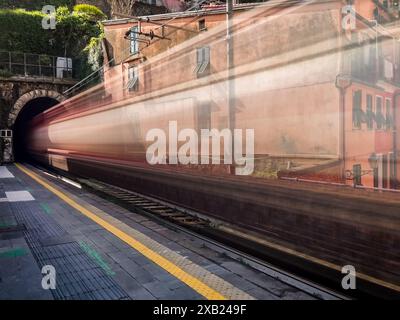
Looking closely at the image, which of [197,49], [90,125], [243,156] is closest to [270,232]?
[243,156]

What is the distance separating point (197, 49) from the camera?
64.3 feet

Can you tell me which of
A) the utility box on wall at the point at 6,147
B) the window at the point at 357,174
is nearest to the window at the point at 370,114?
the window at the point at 357,174

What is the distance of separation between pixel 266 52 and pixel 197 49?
13.6ft

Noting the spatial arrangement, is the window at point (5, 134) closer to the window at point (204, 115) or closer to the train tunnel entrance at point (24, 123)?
the train tunnel entrance at point (24, 123)

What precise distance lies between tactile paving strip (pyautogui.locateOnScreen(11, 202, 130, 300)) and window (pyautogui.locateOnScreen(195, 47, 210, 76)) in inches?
527

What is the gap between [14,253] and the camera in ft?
16.5

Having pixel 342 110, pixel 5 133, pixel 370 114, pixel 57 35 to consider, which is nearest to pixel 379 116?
pixel 370 114

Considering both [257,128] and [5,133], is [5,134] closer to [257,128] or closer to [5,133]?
[5,133]

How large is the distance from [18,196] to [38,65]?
20.1 metres

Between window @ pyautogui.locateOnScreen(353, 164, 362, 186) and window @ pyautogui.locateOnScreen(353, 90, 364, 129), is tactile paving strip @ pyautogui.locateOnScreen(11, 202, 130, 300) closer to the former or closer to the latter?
window @ pyautogui.locateOnScreen(353, 164, 362, 186)

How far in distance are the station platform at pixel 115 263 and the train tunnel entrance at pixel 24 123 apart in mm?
23927

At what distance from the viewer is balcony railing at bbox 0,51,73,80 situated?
86.3ft

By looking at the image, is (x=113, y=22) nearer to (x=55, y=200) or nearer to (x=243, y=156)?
(x=243, y=156)

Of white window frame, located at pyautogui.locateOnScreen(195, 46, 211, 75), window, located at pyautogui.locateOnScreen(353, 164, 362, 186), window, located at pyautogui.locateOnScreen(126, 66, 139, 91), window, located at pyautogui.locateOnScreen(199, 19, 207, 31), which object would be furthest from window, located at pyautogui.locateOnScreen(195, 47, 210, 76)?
window, located at pyautogui.locateOnScreen(353, 164, 362, 186)
